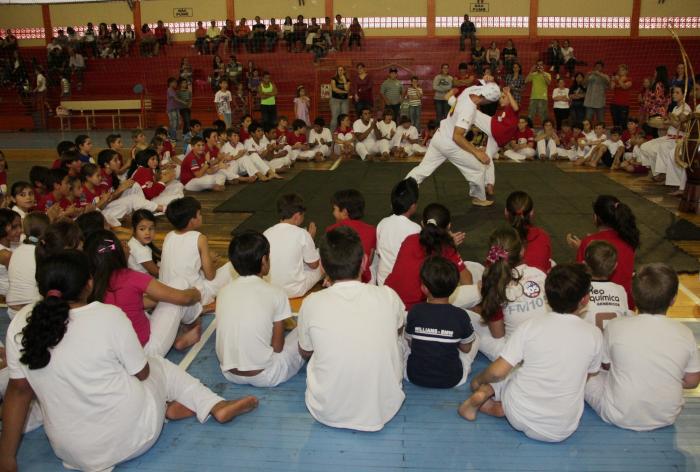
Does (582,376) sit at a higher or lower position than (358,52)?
lower

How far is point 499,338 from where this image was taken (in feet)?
11.7

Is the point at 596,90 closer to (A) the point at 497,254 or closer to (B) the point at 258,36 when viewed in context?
(A) the point at 497,254

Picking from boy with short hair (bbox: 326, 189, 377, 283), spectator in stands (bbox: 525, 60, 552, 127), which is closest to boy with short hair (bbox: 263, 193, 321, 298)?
boy with short hair (bbox: 326, 189, 377, 283)

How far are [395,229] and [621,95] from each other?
9.69 m

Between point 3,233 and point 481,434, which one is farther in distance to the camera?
point 3,233

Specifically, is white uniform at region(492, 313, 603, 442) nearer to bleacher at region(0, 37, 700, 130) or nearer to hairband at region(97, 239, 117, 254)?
hairband at region(97, 239, 117, 254)

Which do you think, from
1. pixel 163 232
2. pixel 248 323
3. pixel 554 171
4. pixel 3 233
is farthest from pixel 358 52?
pixel 248 323

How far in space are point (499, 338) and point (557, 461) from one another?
890mm

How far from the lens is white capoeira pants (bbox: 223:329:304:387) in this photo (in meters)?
3.41

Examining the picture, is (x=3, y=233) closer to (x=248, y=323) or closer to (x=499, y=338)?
(x=248, y=323)

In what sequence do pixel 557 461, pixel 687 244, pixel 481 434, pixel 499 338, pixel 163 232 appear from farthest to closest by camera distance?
1. pixel 163 232
2. pixel 687 244
3. pixel 499 338
4. pixel 481 434
5. pixel 557 461

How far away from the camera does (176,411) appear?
10.3 feet

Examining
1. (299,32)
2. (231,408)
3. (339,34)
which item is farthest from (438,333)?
(299,32)

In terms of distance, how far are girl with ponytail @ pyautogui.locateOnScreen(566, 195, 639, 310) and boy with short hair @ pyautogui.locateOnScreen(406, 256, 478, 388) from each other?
1.17 metres
